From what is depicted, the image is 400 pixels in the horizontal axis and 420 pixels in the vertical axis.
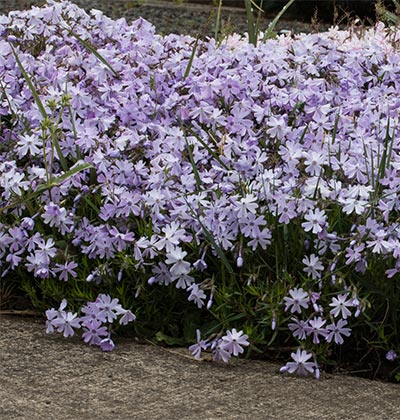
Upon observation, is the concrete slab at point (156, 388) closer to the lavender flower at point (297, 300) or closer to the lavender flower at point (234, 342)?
the lavender flower at point (234, 342)

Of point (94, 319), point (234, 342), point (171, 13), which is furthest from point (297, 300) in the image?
point (171, 13)

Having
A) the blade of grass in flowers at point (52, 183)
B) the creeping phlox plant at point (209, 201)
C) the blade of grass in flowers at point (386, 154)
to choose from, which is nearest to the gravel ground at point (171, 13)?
the creeping phlox plant at point (209, 201)

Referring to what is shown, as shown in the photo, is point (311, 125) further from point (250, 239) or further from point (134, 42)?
point (134, 42)

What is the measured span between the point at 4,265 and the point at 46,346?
463 millimetres

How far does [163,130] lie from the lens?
10.3ft

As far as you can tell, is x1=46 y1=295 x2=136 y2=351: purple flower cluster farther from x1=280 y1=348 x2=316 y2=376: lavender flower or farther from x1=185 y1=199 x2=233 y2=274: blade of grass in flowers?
x1=280 y1=348 x2=316 y2=376: lavender flower

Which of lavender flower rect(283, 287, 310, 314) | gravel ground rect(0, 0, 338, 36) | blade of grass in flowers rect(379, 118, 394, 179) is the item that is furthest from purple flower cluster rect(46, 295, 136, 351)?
gravel ground rect(0, 0, 338, 36)

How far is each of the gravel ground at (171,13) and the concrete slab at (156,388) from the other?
7112 mm

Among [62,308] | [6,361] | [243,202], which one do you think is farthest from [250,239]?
[6,361]

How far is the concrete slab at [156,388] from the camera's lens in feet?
7.17

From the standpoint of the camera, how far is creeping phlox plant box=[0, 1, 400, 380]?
102 inches

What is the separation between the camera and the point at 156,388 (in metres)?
2.34

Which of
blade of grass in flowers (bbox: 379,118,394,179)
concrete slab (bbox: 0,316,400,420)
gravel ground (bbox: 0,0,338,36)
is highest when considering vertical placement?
gravel ground (bbox: 0,0,338,36)

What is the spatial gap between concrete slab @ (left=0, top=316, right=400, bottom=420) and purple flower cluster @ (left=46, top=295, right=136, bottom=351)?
0.11ft
